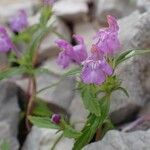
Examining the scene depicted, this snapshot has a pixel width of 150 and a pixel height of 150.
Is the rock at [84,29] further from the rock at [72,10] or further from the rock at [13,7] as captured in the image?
the rock at [13,7]

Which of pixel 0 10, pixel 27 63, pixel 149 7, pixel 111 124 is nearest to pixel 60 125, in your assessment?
pixel 111 124

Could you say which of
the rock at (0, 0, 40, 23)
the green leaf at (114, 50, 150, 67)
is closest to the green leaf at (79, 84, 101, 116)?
the green leaf at (114, 50, 150, 67)

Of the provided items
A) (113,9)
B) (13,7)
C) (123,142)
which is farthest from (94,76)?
(13,7)

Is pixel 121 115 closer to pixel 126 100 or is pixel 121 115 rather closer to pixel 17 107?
pixel 126 100

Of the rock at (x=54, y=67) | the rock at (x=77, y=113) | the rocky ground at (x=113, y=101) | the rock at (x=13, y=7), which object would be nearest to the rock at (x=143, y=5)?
the rocky ground at (x=113, y=101)

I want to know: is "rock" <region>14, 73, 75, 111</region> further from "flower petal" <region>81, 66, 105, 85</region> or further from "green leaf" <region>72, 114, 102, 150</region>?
"flower petal" <region>81, 66, 105, 85</region>

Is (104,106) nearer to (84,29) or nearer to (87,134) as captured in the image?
(87,134)
